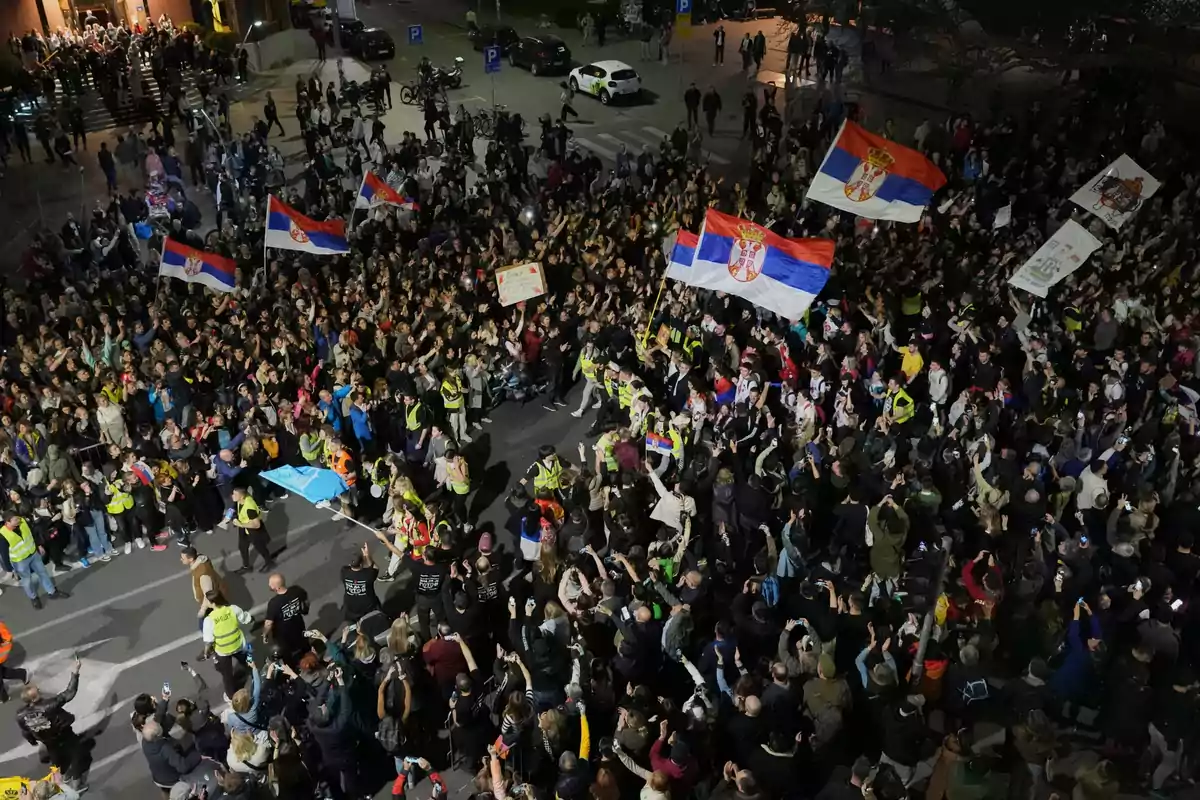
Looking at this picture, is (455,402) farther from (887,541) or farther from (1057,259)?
(1057,259)

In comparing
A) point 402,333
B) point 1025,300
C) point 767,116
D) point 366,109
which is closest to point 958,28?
point 767,116

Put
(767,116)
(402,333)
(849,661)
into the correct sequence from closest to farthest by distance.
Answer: (849,661) < (402,333) < (767,116)

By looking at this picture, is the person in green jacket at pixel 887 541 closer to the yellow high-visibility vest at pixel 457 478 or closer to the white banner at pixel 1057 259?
the yellow high-visibility vest at pixel 457 478

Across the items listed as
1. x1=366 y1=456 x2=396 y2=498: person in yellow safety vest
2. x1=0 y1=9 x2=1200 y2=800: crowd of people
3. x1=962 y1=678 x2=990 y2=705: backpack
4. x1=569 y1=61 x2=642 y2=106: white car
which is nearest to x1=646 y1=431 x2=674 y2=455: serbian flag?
x1=0 y1=9 x2=1200 y2=800: crowd of people

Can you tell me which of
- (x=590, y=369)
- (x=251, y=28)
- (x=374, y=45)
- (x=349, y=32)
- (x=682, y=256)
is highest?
(x=682, y=256)

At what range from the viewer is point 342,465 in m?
12.2

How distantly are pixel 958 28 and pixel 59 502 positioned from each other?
3632 centimetres

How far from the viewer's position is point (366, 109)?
105 feet

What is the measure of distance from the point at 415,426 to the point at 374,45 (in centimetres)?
2970

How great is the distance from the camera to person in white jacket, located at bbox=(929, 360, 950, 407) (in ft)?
41.8

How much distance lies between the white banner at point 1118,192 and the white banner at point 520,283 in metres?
8.24

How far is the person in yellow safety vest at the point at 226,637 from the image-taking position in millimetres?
9539

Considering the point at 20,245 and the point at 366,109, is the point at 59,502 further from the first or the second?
the point at 366,109

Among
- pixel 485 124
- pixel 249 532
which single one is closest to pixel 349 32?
pixel 485 124
